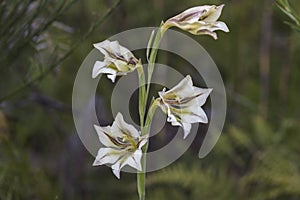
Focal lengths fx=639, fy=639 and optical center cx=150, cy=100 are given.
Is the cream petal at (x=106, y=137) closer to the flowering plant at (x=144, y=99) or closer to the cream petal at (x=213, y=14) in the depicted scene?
the flowering plant at (x=144, y=99)

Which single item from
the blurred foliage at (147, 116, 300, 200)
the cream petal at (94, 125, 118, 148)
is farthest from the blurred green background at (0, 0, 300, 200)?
the cream petal at (94, 125, 118, 148)

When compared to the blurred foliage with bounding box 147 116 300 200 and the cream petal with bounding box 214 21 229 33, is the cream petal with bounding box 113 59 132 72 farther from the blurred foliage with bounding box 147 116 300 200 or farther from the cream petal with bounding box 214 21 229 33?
the blurred foliage with bounding box 147 116 300 200

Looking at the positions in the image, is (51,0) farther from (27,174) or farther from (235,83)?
(235,83)

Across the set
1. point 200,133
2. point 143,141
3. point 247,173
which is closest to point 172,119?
point 143,141

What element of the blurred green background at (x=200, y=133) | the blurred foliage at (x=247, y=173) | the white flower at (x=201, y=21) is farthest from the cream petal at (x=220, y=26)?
the blurred foliage at (x=247, y=173)

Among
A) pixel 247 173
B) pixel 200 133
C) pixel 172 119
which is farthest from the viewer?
pixel 200 133

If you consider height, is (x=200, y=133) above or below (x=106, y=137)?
below

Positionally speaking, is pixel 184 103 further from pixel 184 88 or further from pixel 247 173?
pixel 247 173
